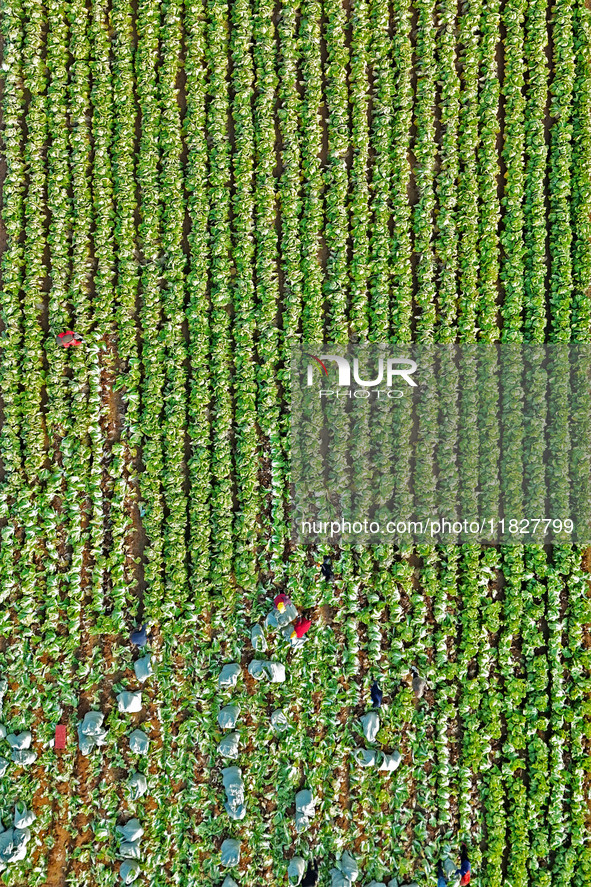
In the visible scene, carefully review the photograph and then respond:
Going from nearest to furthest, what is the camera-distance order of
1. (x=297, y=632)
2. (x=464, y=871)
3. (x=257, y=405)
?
(x=464, y=871) → (x=297, y=632) → (x=257, y=405)

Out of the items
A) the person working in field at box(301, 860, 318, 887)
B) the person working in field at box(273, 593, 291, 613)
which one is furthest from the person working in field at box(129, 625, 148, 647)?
the person working in field at box(301, 860, 318, 887)

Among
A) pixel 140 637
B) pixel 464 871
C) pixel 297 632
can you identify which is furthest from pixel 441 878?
pixel 140 637

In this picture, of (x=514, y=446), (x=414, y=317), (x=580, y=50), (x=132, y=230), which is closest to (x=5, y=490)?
(x=132, y=230)

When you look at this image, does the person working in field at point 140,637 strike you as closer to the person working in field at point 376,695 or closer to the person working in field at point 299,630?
the person working in field at point 299,630

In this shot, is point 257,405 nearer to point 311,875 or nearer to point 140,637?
point 140,637

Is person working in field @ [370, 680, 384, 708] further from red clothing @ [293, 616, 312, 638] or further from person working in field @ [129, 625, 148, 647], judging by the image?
person working in field @ [129, 625, 148, 647]

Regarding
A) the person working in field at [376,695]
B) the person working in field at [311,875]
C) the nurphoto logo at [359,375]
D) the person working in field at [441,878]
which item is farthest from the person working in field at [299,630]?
the person working in field at [441,878]
